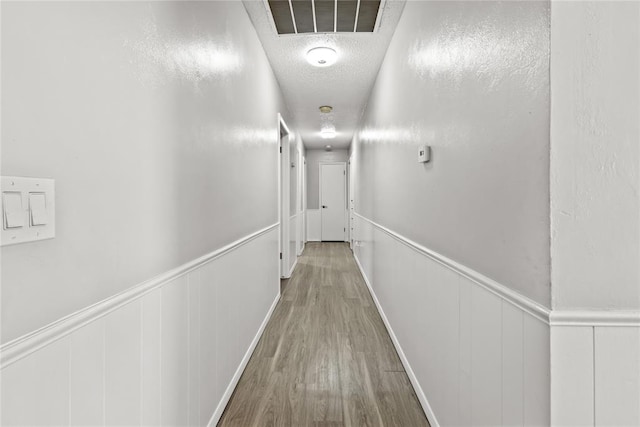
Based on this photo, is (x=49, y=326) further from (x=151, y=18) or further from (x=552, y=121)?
(x=552, y=121)

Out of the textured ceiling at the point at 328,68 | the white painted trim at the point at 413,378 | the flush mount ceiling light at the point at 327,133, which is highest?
the flush mount ceiling light at the point at 327,133

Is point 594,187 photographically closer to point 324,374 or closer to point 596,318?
point 596,318

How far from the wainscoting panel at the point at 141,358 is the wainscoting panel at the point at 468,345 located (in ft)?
3.35

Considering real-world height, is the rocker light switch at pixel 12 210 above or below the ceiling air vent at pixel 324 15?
below

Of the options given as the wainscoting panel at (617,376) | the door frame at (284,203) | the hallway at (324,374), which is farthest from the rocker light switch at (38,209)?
the door frame at (284,203)

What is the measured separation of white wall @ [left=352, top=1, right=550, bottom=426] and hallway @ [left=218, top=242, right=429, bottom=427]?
0.18 m

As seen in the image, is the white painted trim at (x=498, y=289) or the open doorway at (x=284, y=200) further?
the open doorway at (x=284, y=200)

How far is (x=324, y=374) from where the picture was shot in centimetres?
205

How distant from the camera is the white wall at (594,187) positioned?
734mm

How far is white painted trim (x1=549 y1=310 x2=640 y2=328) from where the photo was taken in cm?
73

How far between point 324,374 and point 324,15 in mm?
2287

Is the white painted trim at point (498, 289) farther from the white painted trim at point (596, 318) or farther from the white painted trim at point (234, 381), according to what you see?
the white painted trim at point (234, 381)

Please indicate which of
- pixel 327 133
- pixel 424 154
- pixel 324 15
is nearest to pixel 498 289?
pixel 424 154

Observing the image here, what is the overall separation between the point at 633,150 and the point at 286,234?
392 centimetres
